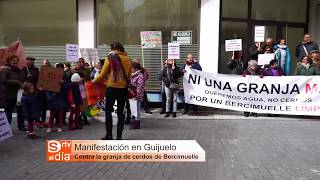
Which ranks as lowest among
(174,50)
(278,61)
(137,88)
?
(137,88)

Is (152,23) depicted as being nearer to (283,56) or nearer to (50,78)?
(283,56)

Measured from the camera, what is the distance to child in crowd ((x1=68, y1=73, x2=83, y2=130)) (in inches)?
401

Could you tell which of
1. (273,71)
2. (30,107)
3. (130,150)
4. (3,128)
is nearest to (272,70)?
(273,71)

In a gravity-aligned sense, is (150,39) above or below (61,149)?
above

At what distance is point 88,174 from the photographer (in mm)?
6316

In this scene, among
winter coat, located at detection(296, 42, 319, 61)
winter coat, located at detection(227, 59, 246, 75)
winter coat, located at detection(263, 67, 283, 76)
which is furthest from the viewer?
winter coat, located at detection(227, 59, 246, 75)

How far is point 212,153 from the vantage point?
7.69 meters

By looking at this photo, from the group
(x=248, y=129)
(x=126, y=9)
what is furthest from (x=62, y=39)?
(x=248, y=129)

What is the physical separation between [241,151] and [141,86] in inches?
132

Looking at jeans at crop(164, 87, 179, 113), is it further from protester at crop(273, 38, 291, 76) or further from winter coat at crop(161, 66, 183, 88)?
protester at crop(273, 38, 291, 76)

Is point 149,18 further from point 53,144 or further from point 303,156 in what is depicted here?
point 53,144

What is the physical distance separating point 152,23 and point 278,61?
13.5ft

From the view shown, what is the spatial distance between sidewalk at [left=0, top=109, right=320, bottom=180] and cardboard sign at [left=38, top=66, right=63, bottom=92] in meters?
0.99

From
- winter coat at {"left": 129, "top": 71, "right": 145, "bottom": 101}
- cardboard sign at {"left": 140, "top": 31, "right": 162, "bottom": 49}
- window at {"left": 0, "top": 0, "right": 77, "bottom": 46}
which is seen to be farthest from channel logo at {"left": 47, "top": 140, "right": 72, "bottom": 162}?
window at {"left": 0, "top": 0, "right": 77, "bottom": 46}
